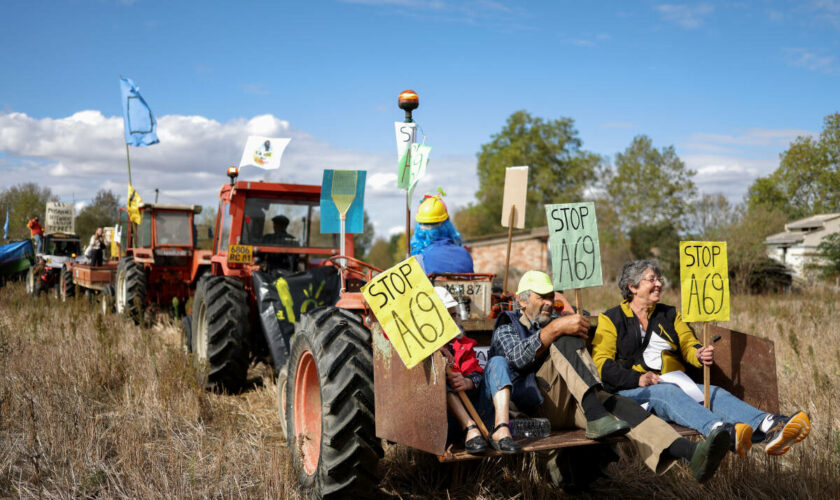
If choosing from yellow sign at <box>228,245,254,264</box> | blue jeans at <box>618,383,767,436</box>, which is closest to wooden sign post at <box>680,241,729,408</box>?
blue jeans at <box>618,383,767,436</box>

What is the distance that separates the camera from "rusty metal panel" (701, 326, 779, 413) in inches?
152

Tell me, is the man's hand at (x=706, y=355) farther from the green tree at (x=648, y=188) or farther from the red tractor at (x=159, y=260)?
the green tree at (x=648, y=188)

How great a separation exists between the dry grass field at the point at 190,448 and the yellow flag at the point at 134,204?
4894 millimetres

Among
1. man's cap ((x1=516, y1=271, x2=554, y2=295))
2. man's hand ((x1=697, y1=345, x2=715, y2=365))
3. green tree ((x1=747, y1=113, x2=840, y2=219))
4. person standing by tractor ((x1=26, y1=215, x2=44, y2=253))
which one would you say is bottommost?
man's hand ((x1=697, y1=345, x2=715, y2=365))

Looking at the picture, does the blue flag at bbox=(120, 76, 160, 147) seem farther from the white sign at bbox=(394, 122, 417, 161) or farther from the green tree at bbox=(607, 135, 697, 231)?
the green tree at bbox=(607, 135, 697, 231)

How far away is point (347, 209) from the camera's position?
17.1 feet

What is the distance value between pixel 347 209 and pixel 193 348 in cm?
277

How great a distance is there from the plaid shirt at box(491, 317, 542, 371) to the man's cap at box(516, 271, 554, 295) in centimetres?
21

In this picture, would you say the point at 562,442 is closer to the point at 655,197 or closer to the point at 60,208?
the point at 60,208

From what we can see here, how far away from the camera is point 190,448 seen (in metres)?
4.51

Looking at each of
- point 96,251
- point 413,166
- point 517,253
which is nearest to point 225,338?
point 413,166

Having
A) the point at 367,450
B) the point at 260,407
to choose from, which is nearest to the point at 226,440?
the point at 260,407

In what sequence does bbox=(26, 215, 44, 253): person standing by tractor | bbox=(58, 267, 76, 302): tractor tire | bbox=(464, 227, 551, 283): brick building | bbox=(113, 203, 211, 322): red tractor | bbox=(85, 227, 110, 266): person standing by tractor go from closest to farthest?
bbox=(113, 203, 211, 322): red tractor, bbox=(85, 227, 110, 266): person standing by tractor, bbox=(58, 267, 76, 302): tractor tire, bbox=(26, 215, 44, 253): person standing by tractor, bbox=(464, 227, 551, 283): brick building

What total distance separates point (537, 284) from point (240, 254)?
12.6ft
